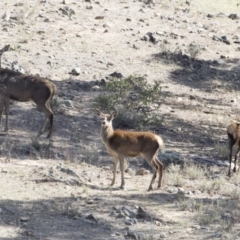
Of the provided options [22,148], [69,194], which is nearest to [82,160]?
[22,148]

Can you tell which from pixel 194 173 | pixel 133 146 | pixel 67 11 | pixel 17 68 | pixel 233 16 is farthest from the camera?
pixel 233 16

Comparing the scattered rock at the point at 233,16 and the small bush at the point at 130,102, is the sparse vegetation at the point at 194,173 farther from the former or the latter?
the scattered rock at the point at 233,16

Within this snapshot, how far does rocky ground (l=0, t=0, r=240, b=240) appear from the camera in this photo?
46.4ft

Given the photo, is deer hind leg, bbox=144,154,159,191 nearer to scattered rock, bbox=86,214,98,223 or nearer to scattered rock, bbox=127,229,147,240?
scattered rock, bbox=86,214,98,223

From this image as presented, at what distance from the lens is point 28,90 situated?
748 inches

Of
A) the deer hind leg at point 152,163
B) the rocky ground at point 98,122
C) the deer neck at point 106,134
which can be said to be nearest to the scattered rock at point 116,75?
the rocky ground at point 98,122

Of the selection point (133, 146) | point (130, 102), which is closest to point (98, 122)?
point (130, 102)

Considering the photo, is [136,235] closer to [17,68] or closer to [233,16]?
[17,68]

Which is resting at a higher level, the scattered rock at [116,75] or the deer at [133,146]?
the scattered rock at [116,75]

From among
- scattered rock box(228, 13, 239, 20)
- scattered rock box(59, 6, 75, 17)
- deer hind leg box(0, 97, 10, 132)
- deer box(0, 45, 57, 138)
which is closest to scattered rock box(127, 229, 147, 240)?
→ deer box(0, 45, 57, 138)

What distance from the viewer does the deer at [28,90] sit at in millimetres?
18906

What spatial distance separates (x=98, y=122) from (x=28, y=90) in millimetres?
2686

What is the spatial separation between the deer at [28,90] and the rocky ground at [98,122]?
2.10 feet

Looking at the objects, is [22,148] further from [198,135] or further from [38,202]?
[198,135]
